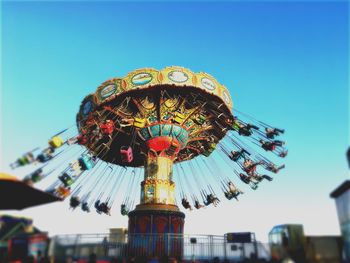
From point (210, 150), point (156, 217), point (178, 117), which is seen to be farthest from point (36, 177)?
point (210, 150)

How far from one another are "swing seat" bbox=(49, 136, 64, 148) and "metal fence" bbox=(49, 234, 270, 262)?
6.21 meters

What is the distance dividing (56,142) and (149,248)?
8239 mm

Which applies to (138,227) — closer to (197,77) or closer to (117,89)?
→ (117,89)

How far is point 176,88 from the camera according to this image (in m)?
21.3

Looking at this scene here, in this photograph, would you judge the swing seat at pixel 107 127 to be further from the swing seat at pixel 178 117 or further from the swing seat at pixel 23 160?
the swing seat at pixel 23 160

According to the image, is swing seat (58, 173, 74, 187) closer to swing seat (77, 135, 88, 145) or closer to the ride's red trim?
swing seat (77, 135, 88, 145)

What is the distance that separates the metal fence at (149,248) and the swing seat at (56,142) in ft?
20.4

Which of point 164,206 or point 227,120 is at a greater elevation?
point 227,120

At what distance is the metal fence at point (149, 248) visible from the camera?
1330 cm

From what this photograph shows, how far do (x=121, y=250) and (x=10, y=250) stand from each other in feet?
20.3

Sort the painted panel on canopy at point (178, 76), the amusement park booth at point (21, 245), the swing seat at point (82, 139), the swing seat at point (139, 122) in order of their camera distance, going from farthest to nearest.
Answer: the swing seat at point (139, 122)
the painted panel on canopy at point (178, 76)
the swing seat at point (82, 139)
the amusement park booth at point (21, 245)

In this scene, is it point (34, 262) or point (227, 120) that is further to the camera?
point (227, 120)

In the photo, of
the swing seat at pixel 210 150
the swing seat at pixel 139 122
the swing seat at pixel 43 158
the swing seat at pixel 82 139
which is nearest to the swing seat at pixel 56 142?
the swing seat at pixel 43 158

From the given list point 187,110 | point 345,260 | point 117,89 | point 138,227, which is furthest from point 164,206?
point 345,260
